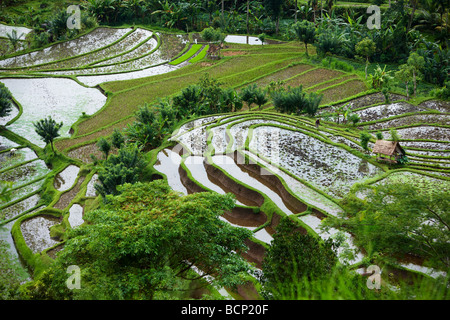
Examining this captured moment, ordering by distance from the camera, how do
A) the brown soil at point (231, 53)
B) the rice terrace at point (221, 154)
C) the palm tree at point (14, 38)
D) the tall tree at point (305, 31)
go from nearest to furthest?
1. the rice terrace at point (221, 154)
2. the tall tree at point (305, 31)
3. the palm tree at point (14, 38)
4. the brown soil at point (231, 53)

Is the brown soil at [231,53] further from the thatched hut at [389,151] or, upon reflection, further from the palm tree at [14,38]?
the thatched hut at [389,151]

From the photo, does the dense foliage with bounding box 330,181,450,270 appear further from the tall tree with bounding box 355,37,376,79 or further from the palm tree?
the palm tree

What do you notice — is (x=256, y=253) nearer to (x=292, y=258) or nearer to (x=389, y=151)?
(x=292, y=258)

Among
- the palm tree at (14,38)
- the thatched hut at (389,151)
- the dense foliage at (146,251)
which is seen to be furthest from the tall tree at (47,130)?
the palm tree at (14,38)

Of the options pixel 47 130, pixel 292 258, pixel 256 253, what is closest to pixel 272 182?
pixel 256 253

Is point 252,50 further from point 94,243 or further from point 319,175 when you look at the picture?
point 94,243

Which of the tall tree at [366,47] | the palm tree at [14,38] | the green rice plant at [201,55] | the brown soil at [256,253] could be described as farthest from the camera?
the palm tree at [14,38]

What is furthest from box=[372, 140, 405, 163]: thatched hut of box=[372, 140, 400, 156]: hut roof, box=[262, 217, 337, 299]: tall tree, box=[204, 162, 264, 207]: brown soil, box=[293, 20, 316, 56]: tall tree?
box=[293, 20, 316, 56]: tall tree
